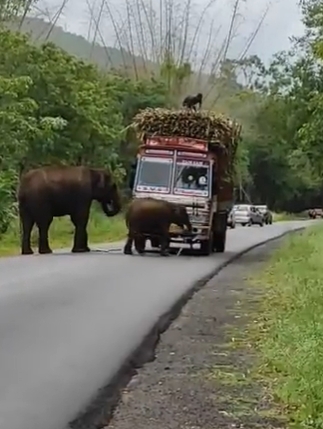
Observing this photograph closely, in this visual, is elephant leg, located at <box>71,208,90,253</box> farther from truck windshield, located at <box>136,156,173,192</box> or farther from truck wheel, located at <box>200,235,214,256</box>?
truck wheel, located at <box>200,235,214,256</box>

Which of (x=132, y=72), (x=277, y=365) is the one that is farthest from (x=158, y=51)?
(x=277, y=365)

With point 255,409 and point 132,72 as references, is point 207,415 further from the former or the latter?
point 132,72

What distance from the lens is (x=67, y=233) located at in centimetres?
3872

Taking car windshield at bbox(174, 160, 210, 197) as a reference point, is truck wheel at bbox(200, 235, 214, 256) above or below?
below

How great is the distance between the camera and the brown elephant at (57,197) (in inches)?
1104

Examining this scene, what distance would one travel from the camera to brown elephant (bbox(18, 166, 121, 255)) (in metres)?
28.0

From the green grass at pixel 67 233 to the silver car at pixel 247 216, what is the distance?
18728 millimetres

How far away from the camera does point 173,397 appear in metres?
9.14

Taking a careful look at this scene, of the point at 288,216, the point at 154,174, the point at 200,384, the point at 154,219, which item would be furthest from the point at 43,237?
the point at 288,216

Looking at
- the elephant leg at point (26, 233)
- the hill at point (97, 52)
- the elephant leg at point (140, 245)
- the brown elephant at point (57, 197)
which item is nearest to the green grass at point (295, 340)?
the elephant leg at point (140, 245)

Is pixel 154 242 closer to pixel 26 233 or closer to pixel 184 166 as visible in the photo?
pixel 184 166

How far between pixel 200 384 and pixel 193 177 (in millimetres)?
17847

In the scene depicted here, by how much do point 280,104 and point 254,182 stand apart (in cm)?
4583

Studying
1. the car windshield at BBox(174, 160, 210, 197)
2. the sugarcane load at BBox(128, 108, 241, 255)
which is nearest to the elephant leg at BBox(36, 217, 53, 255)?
the sugarcane load at BBox(128, 108, 241, 255)
